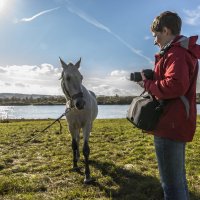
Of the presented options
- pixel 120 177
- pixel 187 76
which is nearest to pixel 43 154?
pixel 120 177

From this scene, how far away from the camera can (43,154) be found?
11.2 metres

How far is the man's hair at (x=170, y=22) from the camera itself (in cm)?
357

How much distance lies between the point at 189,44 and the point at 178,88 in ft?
1.75

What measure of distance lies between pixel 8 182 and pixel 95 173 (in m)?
2.28

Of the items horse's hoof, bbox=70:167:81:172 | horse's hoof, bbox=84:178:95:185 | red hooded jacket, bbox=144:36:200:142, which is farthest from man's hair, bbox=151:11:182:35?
horse's hoof, bbox=70:167:81:172

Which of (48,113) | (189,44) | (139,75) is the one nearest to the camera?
(189,44)

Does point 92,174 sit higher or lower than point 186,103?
lower

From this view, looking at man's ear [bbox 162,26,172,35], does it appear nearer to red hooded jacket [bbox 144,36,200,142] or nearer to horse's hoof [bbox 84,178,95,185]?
red hooded jacket [bbox 144,36,200,142]

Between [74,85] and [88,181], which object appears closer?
[74,85]

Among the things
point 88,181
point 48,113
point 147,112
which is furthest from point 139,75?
point 48,113

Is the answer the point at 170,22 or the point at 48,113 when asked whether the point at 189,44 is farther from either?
the point at 48,113

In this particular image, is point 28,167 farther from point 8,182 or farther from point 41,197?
point 41,197

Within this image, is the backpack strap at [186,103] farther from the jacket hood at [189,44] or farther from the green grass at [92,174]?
the green grass at [92,174]

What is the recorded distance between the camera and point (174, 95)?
11.1ft
